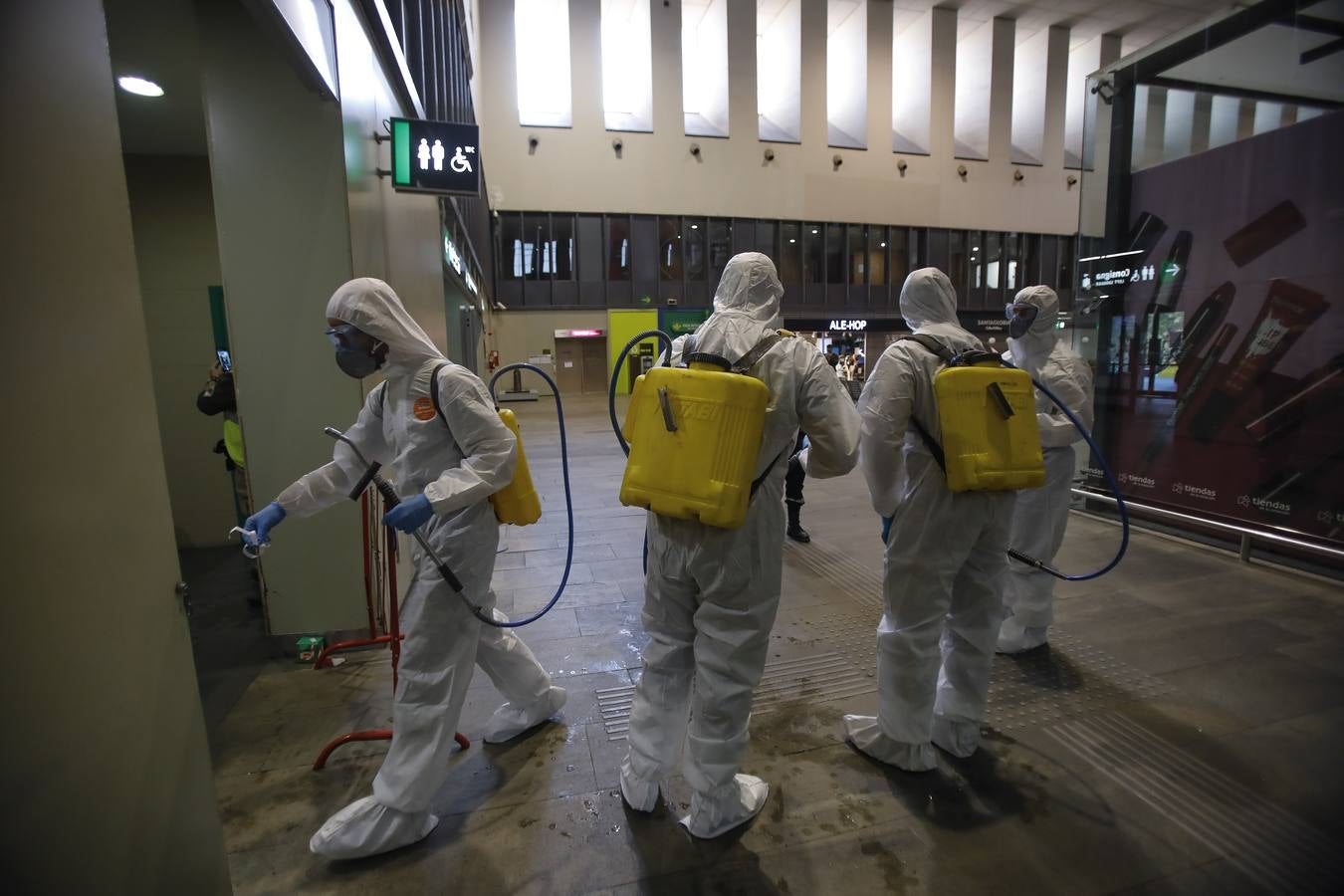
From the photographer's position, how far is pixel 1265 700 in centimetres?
295

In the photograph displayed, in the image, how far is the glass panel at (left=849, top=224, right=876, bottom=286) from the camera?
22.2 metres

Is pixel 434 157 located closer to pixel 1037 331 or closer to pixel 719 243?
pixel 1037 331

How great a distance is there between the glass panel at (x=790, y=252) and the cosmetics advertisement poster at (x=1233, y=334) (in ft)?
52.6

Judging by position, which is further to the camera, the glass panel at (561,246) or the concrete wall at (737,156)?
the glass panel at (561,246)

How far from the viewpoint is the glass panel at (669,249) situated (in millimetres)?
20987

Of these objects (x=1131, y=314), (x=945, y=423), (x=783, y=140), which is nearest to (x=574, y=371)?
(x=783, y=140)

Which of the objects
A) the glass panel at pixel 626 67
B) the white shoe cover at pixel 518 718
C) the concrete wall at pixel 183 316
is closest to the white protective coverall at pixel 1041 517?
the white shoe cover at pixel 518 718

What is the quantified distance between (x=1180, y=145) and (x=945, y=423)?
560 centimetres

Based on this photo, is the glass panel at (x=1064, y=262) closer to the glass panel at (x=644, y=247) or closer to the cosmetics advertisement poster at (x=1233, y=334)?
the glass panel at (x=644, y=247)

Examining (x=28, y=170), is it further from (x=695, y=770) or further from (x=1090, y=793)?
(x=1090, y=793)

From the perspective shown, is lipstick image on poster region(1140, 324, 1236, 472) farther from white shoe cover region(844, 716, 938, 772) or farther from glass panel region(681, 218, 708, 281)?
glass panel region(681, 218, 708, 281)

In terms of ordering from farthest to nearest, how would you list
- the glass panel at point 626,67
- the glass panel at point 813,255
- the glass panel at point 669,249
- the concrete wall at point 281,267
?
the glass panel at point 813,255, the glass panel at point 669,249, the glass panel at point 626,67, the concrete wall at point 281,267

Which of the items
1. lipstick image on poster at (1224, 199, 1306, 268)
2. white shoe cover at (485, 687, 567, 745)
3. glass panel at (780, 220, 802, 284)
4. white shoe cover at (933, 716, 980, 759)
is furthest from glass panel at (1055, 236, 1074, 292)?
white shoe cover at (485, 687, 567, 745)

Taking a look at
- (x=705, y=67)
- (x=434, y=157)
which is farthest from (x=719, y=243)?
(x=434, y=157)
